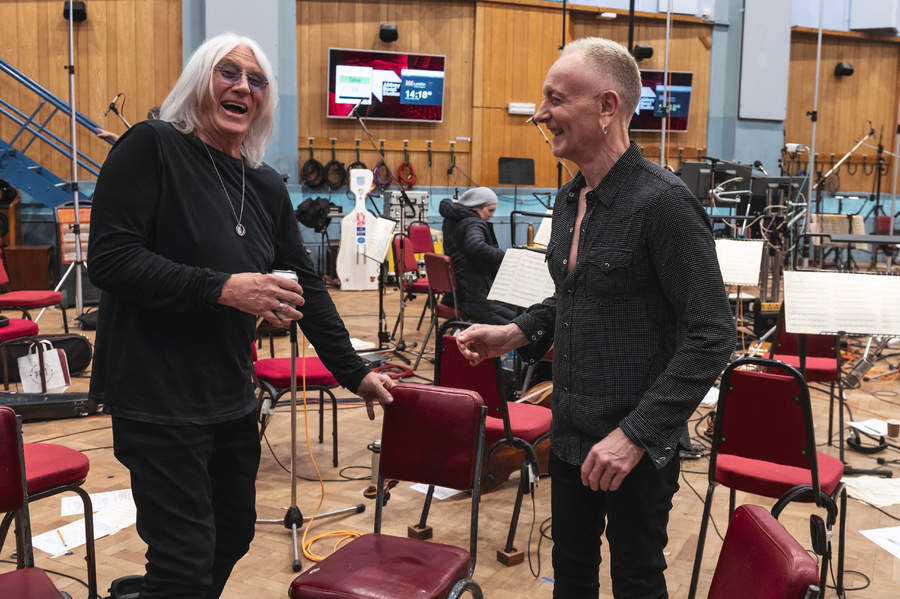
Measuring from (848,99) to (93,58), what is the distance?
41.2 feet

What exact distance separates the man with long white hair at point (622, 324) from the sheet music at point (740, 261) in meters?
3.35

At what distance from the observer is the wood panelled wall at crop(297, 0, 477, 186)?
443 inches

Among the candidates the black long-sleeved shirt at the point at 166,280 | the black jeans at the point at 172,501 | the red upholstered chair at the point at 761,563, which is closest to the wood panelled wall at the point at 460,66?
the black long-sleeved shirt at the point at 166,280

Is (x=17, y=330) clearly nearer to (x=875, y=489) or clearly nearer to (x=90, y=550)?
(x=90, y=550)

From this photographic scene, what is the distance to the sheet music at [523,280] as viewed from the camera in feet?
12.9

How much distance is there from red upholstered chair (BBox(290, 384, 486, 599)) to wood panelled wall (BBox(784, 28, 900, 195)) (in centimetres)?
1332

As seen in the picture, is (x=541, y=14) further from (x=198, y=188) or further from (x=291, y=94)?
(x=198, y=188)

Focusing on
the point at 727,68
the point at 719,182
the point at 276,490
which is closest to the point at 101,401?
the point at 276,490

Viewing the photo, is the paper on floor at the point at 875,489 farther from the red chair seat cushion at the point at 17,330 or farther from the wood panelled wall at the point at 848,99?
the wood panelled wall at the point at 848,99

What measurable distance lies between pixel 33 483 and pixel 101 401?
100 centimetres

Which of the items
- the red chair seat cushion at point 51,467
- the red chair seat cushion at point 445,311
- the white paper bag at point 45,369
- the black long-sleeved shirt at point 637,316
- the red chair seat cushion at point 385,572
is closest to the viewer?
the black long-sleeved shirt at point 637,316

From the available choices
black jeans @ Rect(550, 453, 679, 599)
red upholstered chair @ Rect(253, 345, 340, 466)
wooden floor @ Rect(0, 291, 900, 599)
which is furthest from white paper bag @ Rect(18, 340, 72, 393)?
black jeans @ Rect(550, 453, 679, 599)

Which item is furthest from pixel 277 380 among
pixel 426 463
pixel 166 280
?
pixel 166 280

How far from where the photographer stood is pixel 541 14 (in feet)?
39.2
